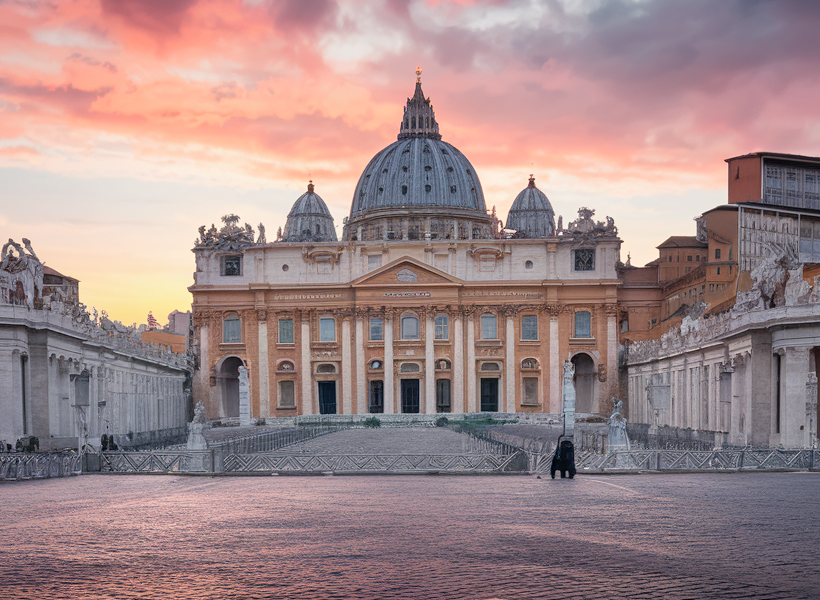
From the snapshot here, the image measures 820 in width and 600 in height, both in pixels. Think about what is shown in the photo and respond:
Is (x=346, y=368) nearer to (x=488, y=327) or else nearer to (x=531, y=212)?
(x=488, y=327)

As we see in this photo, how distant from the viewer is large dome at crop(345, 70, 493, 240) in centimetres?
12169

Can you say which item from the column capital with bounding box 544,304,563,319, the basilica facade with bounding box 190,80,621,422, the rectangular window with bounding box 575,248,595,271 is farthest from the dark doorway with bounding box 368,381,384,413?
the rectangular window with bounding box 575,248,595,271

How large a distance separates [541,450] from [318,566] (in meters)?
21.6

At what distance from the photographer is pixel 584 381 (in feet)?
305

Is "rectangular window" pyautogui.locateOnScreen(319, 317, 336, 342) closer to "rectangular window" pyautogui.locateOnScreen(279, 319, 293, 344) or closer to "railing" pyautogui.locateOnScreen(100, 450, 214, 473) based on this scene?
"rectangular window" pyautogui.locateOnScreen(279, 319, 293, 344)

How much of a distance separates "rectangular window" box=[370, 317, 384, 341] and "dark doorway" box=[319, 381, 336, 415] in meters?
4.89

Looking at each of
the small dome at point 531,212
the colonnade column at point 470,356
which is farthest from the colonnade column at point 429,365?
the small dome at point 531,212

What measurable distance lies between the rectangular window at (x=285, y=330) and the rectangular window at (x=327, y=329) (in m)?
2.37

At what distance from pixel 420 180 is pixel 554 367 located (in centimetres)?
4099

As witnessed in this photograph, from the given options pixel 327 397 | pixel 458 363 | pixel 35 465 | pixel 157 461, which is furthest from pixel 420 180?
pixel 35 465

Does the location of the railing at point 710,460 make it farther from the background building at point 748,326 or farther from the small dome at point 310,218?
the small dome at point 310,218

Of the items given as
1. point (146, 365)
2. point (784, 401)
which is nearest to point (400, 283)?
point (146, 365)

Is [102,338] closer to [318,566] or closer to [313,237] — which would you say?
[318,566]

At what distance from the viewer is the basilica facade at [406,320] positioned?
8981 cm
